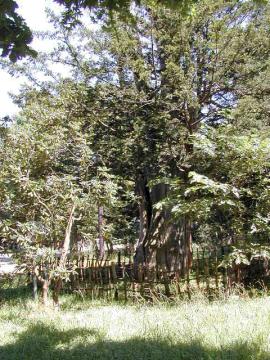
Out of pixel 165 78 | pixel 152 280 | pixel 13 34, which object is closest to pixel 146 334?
pixel 13 34

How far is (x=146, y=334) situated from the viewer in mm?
4996

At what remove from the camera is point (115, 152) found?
11273 millimetres

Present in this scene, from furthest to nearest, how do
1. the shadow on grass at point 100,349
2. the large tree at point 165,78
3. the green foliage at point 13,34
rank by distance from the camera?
the large tree at point 165,78
the shadow on grass at point 100,349
the green foliage at point 13,34

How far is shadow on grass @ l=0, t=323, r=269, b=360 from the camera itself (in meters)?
4.03

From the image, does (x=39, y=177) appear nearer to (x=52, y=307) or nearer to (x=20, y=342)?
(x=52, y=307)

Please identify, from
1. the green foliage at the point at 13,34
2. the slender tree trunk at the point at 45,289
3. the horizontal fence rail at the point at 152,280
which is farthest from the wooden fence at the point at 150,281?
the green foliage at the point at 13,34

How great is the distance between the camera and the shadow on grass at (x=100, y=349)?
4.03m

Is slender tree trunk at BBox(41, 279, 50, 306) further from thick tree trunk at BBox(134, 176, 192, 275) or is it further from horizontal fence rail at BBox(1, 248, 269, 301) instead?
thick tree trunk at BBox(134, 176, 192, 275)

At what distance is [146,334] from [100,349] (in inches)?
28.8

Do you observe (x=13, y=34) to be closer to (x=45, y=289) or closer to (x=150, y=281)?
(x=45, y=289)

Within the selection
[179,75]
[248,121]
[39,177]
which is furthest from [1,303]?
[248,121]

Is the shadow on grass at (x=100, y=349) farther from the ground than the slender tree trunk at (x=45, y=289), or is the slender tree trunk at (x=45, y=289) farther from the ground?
the slender tree trunk at (x=45, y=289)

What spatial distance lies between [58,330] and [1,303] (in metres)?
4.05

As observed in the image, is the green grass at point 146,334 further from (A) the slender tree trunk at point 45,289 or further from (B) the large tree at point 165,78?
(B) the large tree at point 165,78
